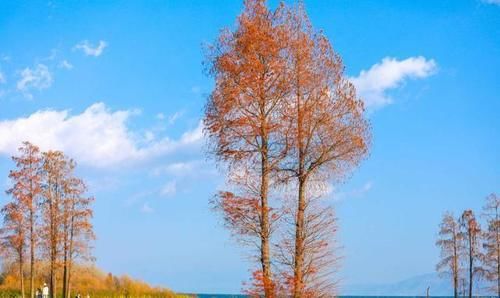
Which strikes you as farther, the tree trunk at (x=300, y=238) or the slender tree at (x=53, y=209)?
the slender tree at (x=53, y=209)

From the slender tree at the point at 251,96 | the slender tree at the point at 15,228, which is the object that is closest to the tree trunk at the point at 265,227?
the slender tree at the point at 251,96

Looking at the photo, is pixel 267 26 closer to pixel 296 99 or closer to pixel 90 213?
pixel 296 99

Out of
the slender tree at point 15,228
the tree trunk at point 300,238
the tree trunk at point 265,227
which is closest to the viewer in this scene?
the tree trunk at point 265,227

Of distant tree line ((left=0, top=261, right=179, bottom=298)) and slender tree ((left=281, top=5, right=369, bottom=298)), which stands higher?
slender tree ((left=281, top=5, right=369, bottom=298))

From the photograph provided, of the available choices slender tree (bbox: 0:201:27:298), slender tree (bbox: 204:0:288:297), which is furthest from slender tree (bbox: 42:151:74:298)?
slender tree (bbox: 204:0:288:297)

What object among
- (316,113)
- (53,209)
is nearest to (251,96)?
(316,113)

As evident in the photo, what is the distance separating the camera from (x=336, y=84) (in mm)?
22766

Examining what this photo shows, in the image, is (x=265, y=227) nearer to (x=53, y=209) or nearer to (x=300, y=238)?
(x=300, y=238)

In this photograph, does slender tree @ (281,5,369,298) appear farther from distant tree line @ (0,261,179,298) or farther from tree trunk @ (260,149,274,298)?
distant tree line @ (0,261,179,298)

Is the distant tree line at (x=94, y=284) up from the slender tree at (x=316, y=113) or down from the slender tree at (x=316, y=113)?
down

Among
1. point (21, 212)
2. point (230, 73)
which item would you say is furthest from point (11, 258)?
point (230, 73)

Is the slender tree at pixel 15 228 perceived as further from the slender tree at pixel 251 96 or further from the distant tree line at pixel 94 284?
the slender tree at pixel 251 96

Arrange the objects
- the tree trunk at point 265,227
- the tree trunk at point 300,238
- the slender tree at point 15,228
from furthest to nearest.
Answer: the slender tree at point 15,228
the tree trunk at point 300,238
the tree trunk at point 265,227

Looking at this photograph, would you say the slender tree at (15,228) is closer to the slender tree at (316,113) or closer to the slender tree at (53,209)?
the slender tree at (53,209)
